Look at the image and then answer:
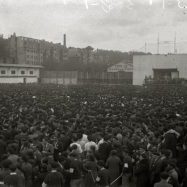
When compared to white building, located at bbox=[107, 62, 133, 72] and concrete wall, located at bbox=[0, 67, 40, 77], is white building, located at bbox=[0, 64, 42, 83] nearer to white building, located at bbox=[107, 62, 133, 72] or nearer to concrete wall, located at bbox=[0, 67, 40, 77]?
concrete wall, located at bbox=[0, 67, 40, 77]

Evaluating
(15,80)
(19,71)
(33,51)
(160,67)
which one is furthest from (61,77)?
(33,51)

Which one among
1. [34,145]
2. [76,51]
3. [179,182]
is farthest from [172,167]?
[76,51]

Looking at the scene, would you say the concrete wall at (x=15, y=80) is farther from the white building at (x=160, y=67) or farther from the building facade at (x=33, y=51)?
the building facade at (x=33, y=51)

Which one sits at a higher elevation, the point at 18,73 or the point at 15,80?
the point at 18,73

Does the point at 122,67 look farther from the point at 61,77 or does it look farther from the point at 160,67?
the point at 160,67

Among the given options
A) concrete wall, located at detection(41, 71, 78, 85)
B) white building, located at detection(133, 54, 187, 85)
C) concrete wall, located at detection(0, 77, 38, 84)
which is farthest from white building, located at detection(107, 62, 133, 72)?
concrete wall, located at detection(0, 77, 38, 84)

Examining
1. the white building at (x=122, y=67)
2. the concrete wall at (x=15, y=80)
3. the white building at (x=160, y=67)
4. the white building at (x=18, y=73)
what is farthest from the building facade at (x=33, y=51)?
the white building at (x=160, y=67)
